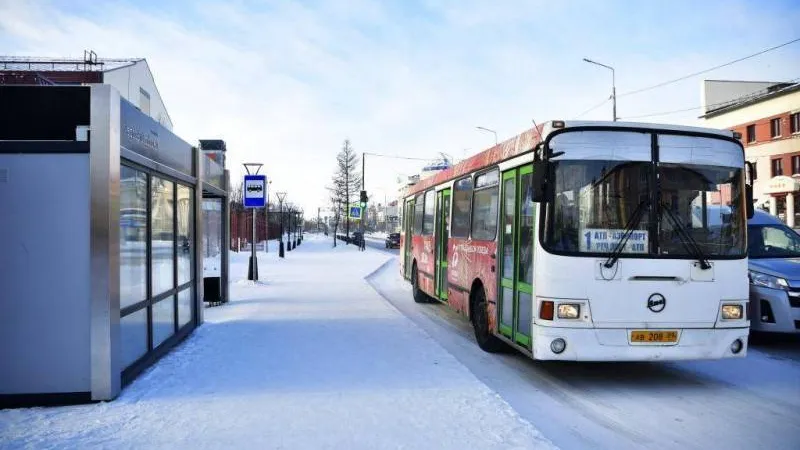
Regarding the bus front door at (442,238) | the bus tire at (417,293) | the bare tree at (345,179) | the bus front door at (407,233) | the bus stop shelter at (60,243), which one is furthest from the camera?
the bare tree at (345,179)

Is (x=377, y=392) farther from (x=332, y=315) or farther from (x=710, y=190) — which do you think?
(x=332, y=315)

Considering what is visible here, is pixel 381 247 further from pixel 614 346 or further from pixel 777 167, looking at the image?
pixel 614 346

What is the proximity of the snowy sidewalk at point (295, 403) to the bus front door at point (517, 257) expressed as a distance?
810 mm

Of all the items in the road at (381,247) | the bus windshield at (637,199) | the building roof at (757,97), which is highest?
the building roof at (757,97)

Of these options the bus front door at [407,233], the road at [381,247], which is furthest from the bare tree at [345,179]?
the bus front door at [407,233]

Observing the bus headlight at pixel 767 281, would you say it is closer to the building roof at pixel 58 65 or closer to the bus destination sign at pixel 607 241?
the bus destination sign at pixel 607 241

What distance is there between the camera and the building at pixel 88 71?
1389 inches

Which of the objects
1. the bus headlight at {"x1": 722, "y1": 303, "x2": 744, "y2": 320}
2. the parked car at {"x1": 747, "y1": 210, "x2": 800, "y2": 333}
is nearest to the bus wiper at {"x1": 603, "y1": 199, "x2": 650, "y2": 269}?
the bus headlight at {"x1": 722, "y1": 303, "x2": 744, "y2": 320}

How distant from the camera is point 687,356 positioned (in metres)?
6.00

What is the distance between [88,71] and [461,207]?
35.2m

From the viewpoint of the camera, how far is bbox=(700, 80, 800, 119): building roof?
125 ft

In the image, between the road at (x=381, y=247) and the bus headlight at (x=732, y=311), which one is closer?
the bus headlight at (x=732, y=311)

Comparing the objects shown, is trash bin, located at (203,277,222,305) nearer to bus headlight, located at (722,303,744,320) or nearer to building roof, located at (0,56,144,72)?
bus headlight, located at (722,303,744,320)

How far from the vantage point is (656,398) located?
6043 millimetres
